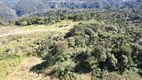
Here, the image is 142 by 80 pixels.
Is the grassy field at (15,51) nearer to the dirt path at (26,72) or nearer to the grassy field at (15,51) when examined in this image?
the grassy field at (15,51)

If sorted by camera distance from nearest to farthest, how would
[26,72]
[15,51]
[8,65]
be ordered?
[26,72], [8,65], [15,51]

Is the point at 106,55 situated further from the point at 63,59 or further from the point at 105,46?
the point at 63,59

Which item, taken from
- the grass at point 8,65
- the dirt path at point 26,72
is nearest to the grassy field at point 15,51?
the grass at point 8,65

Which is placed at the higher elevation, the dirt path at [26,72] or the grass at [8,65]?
the grass at [8,65]

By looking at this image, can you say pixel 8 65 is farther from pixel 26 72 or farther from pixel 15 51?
pixel 15 51

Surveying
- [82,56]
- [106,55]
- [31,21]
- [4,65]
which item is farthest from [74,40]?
[31,21]

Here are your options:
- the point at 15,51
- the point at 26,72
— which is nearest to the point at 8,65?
the point at 26,72

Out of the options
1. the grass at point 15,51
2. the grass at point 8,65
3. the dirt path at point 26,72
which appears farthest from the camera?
the grass at point 15,51

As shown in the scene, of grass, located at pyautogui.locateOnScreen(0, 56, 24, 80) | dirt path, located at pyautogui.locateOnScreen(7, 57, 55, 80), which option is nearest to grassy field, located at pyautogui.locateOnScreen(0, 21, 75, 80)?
grass, located at pyautogui.locateOnScreen(0, 56, 24, 80)
